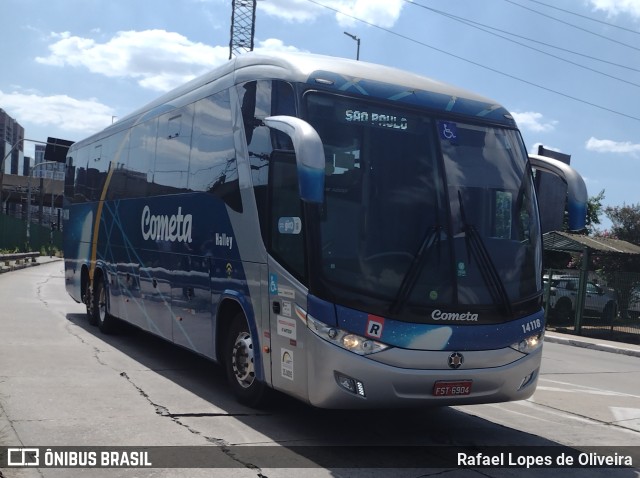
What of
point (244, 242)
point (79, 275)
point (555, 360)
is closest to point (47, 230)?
point (79, 275)

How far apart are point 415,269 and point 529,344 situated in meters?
1.42

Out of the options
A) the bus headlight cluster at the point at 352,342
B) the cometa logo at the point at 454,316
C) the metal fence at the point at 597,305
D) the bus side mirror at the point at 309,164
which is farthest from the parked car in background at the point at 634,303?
the bus side mirror at the point at 309,164

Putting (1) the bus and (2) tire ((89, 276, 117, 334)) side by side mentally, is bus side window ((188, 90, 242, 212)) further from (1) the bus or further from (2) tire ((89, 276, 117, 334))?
(2) tire ((89, 276, 117, 334))

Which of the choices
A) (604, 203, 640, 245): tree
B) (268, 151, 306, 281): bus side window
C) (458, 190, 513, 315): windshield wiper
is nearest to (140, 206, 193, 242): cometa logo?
(268, 151, 306, 281): bus side window

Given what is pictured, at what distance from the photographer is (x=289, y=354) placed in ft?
22.4

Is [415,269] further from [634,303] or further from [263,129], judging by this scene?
[634,303]

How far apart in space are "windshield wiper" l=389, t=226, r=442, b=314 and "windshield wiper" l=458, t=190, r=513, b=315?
307mm

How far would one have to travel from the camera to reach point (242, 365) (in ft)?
26.1

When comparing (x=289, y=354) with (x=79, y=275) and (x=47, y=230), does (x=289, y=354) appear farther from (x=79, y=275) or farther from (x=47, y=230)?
(x=47, y=230)

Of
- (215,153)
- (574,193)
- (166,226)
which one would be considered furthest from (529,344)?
(166,226)

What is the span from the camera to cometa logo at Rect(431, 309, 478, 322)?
6.45 metres

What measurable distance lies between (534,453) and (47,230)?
2753 inches

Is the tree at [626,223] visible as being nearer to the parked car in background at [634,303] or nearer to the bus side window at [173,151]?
the parked car in background at [634,303]

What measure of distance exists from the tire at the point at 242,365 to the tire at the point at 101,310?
5966 millimetres
